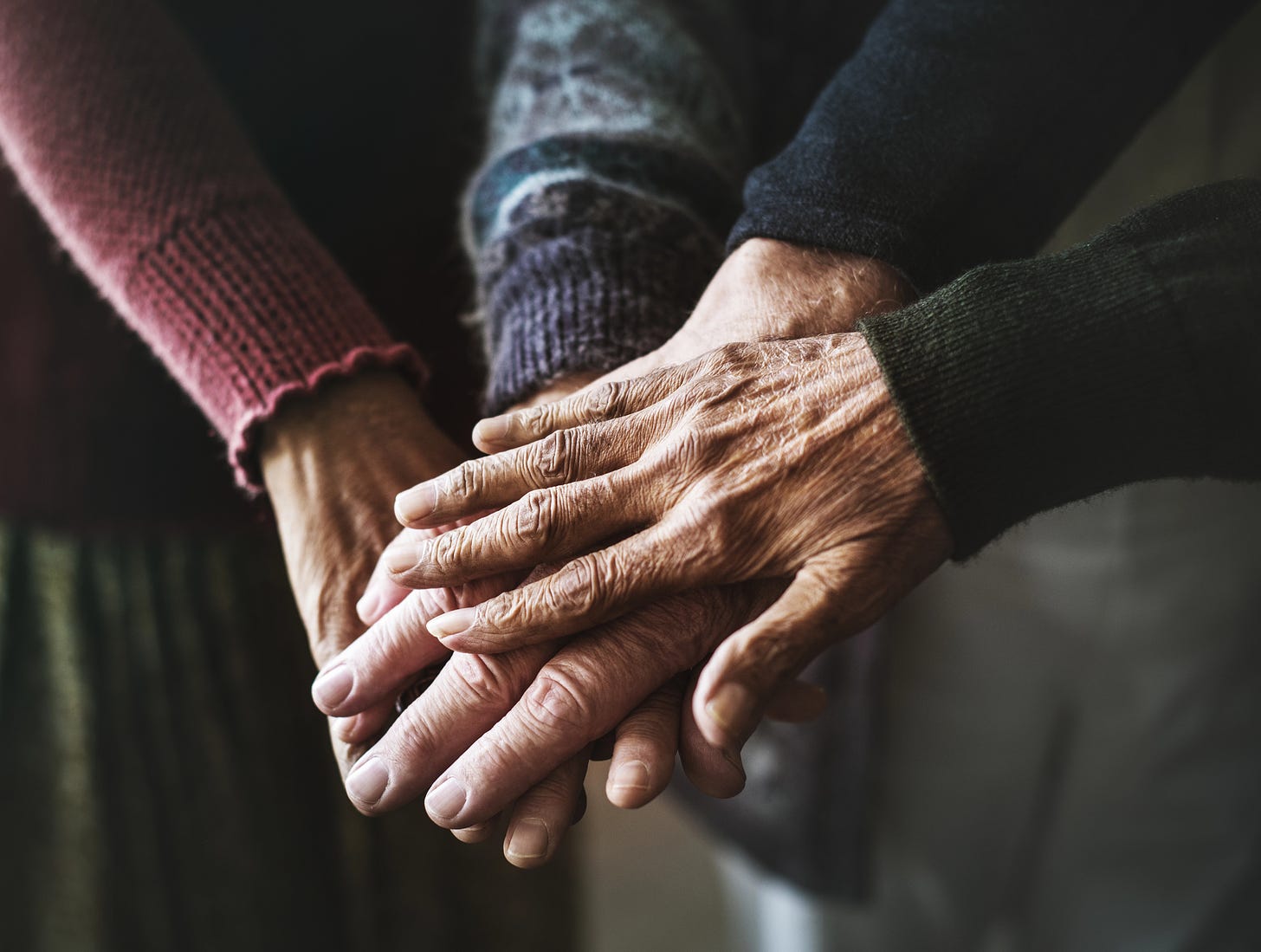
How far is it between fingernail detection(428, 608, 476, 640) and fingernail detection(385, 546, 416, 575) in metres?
0.03

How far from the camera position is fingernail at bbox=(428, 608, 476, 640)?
18.6 inches

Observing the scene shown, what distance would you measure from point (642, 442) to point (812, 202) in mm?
182

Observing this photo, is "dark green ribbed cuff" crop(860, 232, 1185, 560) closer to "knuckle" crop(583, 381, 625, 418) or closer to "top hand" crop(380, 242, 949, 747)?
"top hand" crop(380, 242, 949, 747)

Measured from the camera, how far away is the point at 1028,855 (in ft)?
3.56

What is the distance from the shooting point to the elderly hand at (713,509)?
1.50 feet

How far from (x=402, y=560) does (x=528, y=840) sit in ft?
0.51

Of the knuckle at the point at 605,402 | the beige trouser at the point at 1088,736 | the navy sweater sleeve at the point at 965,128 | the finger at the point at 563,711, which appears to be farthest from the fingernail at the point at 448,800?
the beige trouser at the point at 1088,736

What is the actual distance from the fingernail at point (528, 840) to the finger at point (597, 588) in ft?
0.30

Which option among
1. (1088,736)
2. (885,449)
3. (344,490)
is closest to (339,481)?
(344,490)

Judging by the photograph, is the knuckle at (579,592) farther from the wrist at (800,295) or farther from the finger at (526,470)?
the wrist at (800,295)

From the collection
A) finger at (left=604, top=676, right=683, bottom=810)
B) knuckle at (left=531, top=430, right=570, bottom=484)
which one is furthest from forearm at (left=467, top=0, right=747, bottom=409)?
finger at (left=604, top=676, right=683, bottom=810)

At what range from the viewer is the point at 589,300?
60 centimetres

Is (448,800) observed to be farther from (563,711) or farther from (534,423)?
(534,423)

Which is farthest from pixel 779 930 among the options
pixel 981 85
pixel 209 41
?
pixel 209 41
